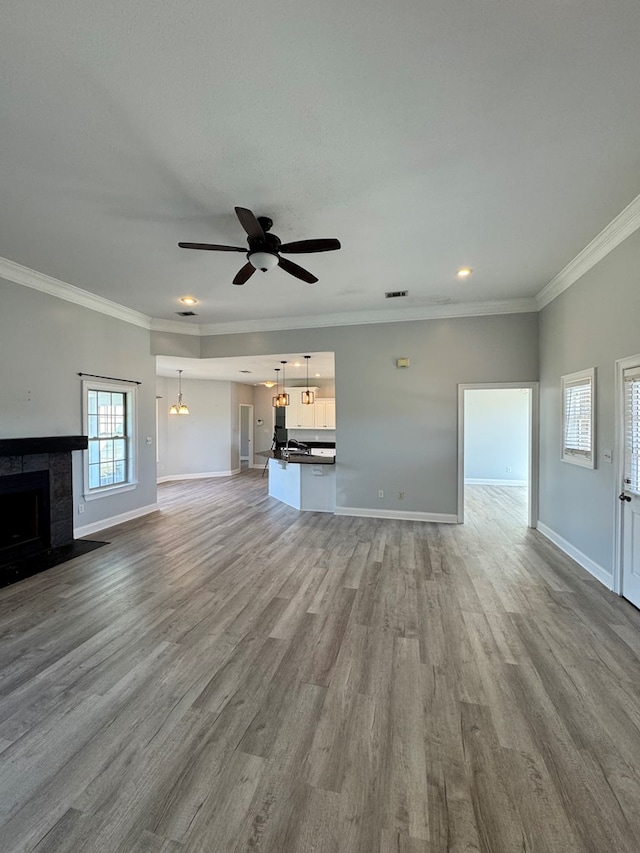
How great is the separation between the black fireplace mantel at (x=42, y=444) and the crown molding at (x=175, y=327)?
2331mm

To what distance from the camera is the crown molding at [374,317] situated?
16.5ft

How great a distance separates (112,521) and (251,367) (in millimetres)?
4111

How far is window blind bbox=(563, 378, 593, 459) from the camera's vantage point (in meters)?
3.62

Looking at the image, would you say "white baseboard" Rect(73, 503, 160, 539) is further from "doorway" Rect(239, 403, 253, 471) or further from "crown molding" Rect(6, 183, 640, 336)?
"doorway" Rect(239, 403, 253, 471)

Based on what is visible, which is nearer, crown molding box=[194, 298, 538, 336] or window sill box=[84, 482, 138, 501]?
window sill box=[84, 482, 138, 501]

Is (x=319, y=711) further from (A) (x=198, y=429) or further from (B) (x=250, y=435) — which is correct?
(B) (x=250, y=435)

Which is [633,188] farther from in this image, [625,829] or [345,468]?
[345,468]

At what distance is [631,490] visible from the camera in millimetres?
2977

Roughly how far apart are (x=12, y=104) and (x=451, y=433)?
532cm

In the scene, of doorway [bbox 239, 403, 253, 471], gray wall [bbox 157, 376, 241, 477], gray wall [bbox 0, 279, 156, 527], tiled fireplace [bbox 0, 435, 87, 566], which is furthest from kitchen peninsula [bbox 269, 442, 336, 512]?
doorway [bbox 239, 403, 253, 471]

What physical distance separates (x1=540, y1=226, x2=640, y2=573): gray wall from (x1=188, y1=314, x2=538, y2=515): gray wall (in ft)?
2.20

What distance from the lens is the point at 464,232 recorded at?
3.14 metres

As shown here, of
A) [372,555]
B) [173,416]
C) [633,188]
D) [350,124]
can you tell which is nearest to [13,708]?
[372,555]

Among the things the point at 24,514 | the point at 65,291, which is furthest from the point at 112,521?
the point at 65,291
